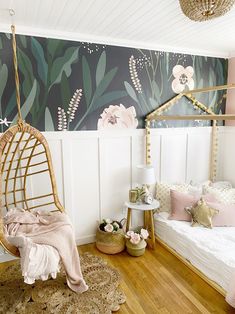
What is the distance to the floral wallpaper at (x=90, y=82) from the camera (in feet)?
8.42

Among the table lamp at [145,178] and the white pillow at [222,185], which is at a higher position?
the table lamp at [145,178]

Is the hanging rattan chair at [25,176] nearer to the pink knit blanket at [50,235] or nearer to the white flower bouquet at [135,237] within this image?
the pink knit blanket at [50,235]

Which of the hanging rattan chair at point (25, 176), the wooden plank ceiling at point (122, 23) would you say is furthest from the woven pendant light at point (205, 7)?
the hanging rattan chair at point (25, 176)

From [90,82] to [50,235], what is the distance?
172 centimetres

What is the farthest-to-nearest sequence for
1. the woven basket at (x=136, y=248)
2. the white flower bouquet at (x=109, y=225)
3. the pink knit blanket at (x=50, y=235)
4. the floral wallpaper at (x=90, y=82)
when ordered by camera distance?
the white flower bouquet at (x=109, y=225)
the woven basket at (x=136, y=248)
the floral wallpaper at (x=90, y=82)
the pink knit blanket at (x=50, y=235)

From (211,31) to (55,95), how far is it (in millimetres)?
1787

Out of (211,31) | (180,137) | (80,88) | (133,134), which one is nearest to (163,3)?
(211,31)

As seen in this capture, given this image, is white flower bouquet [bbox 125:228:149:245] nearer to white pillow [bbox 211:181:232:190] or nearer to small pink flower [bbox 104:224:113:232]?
small pink flower [bbox 104:224:113:232]

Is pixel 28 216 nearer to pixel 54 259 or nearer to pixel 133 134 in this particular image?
pixel 54 259

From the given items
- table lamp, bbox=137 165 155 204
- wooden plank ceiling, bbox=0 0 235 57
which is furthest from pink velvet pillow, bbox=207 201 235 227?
wooden plank ceiling, bbox=0 0 235 57

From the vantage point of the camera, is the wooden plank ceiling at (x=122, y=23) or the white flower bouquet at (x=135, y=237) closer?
the wooden plank ceiling at (x=122, y=23)

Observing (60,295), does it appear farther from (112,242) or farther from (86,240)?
(86,240)

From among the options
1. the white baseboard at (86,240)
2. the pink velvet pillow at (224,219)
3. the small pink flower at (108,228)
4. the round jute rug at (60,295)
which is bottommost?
the round jute rug at (60,295)

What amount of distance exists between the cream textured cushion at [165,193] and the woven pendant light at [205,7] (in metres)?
2.06
